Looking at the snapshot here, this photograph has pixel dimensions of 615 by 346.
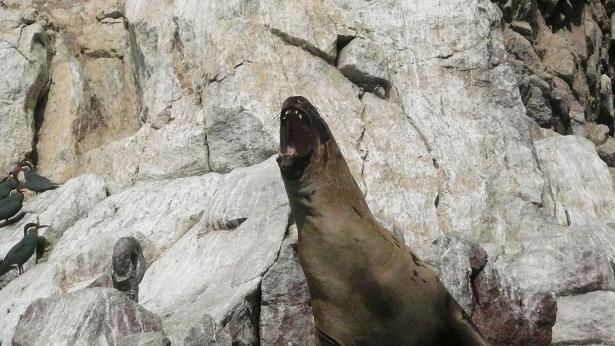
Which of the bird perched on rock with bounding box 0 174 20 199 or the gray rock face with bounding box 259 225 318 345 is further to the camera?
the bird perched on rock with bounding box 0 174 20 199

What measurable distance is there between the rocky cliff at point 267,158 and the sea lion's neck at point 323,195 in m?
4.38

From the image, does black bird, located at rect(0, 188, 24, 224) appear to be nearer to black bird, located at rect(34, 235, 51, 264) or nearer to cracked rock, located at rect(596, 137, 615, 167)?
black bird, located at rect(34, 235, 51, 264)

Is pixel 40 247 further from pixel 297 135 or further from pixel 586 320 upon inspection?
pixel 297 135

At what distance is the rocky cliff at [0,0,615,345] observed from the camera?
36.4ft

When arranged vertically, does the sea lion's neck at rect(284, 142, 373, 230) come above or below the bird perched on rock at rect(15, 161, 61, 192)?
above

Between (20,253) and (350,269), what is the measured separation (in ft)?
30.7

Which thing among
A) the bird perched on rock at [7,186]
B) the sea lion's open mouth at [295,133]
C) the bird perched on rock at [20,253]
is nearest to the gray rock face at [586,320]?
the sea lion's open mouth at [295,133]

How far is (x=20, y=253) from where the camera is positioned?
14133mm

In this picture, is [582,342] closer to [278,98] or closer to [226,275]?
[226,275]

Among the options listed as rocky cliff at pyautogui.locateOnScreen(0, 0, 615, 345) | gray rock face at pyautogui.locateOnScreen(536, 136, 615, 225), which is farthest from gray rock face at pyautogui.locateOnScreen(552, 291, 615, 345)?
gray rock face at pyautogui.locateOnScreen(536, 136, 615, 225)

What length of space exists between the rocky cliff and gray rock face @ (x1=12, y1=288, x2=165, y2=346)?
0.08 ft

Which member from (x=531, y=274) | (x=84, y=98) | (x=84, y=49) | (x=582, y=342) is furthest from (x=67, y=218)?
(x=582, y=342)

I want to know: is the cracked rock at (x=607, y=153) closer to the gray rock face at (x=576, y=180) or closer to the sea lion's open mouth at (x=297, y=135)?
the gray rock face at (x=576, y=180)

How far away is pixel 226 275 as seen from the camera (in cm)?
1191
